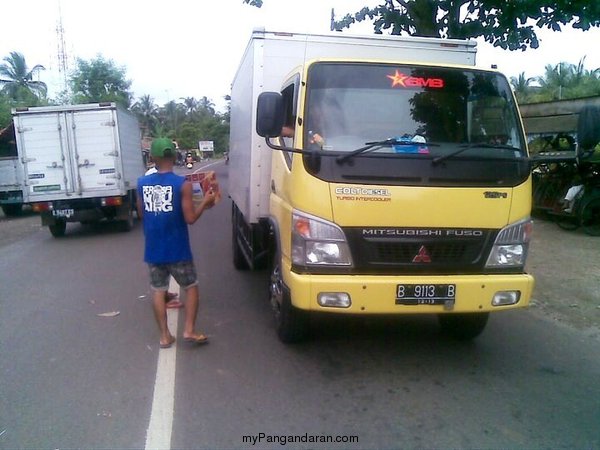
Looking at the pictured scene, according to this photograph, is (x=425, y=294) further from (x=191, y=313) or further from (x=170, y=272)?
(x=170, y=272)

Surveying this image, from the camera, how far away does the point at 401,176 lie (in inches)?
164

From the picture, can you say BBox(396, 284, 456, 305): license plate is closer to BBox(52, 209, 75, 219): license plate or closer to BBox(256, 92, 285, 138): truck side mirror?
BBox(256, 92, 285, 138): truck side mirror

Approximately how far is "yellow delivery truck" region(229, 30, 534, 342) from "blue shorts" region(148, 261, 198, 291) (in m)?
0.82

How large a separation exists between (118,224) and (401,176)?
38.2 ft

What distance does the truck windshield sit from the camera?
4.39 meters

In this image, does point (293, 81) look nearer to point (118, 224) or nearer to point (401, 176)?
point (401, 176)

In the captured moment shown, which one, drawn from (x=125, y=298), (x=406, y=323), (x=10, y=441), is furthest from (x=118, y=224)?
(x=10, y=441)

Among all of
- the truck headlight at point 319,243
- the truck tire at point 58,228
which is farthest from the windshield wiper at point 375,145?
the truck tire at point 58,228

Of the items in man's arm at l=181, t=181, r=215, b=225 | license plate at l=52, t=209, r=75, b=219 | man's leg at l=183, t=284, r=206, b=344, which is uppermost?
man's arm at l=181, t=181, r=215, b=225

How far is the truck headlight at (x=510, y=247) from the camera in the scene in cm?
430

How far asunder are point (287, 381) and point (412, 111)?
2350 mm

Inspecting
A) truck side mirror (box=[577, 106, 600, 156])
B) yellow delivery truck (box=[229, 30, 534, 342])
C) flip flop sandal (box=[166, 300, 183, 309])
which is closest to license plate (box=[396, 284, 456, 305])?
yellow delivery truck (box=[229, 30, 534, 342])

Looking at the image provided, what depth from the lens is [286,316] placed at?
486cm

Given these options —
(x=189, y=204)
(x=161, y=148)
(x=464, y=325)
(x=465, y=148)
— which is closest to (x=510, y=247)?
(x=465, y=148)
